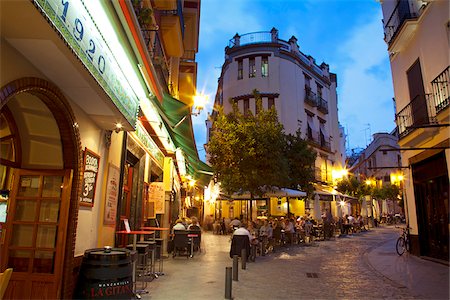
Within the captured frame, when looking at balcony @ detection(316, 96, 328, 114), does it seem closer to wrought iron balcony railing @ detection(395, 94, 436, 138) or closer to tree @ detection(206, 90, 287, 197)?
tree @ detection(206, 90, 287, 197)

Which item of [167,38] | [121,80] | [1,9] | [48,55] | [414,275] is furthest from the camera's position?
[167,38]

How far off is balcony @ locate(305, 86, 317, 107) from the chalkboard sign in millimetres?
27300

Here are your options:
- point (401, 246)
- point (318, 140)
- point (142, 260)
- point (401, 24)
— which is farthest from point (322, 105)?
point (142, 260)

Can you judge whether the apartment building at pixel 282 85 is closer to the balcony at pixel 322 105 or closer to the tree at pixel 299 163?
the balcony at pixel 322 105

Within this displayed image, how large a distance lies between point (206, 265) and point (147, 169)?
3.49m

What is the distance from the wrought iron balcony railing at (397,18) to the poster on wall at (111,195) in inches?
443

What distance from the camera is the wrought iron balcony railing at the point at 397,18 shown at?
12.0 meters

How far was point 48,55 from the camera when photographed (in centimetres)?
373

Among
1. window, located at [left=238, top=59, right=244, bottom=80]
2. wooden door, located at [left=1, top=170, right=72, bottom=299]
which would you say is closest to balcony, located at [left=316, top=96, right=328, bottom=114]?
window, located at [left=238, top=59, right=244, bottom=80]

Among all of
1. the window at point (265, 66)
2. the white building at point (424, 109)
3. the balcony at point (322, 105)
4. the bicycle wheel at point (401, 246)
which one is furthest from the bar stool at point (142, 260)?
the balcony at point (322, 105)

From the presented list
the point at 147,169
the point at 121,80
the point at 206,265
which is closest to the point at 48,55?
the point at 121,80

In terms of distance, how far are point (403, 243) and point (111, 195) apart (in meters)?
12.7

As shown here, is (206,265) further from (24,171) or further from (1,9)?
(1,9)

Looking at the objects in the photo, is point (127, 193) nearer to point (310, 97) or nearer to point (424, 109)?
point (424, 109)
